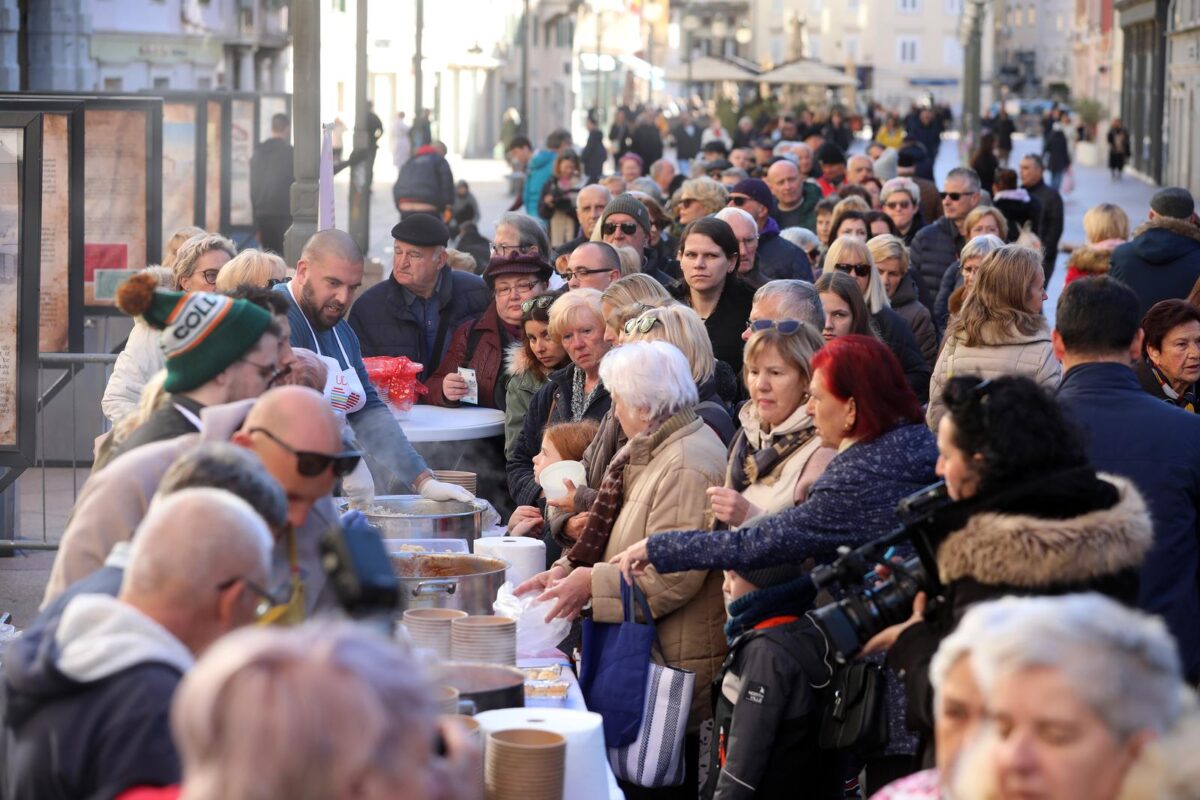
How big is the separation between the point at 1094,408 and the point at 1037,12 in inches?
6475

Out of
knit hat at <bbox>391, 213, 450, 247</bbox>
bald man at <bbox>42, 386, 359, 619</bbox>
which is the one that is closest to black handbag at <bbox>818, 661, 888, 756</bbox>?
bald man at <bbox>42, 386, 359, 619</bbox>

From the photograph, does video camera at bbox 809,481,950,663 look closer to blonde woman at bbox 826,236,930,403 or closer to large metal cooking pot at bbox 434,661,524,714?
large metal cooking pot at bbox 434,661,524,714

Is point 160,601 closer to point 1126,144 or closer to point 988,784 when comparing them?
point 988,784

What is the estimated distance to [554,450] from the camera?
6.65 m

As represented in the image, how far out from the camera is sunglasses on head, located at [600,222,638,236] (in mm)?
10336

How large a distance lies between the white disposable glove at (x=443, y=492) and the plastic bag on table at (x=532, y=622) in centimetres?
75

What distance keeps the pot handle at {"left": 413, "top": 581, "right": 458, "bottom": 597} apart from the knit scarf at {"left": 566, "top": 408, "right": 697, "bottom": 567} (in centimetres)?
83

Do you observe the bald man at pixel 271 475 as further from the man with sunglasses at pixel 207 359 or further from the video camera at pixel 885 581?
the video camera at pixel 885 581

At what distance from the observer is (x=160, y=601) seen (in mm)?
3172

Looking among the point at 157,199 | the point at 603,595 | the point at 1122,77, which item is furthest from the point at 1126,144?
the point at 603,595

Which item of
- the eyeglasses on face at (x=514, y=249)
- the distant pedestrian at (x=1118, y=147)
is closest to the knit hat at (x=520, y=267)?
the eyeglasses on face at (x=514, y=249)

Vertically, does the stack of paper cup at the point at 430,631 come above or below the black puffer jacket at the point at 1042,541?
below

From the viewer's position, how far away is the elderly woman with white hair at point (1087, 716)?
281 cm

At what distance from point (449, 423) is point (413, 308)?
1074mm
